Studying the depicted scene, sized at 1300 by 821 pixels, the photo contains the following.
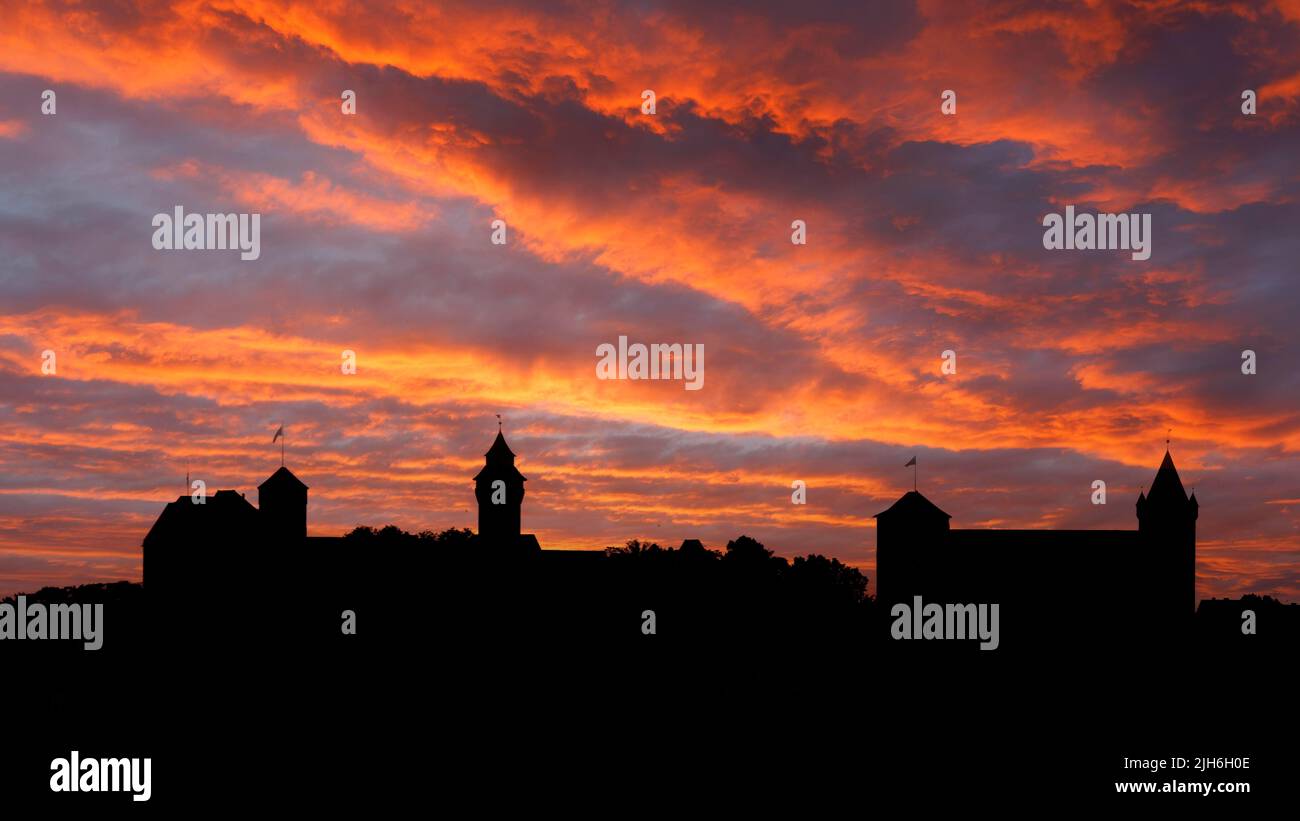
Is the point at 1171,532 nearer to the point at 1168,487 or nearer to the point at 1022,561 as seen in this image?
the point at 1168,487

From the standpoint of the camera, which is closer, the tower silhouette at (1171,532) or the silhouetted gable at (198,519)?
the silhouetted gable at (198,519)

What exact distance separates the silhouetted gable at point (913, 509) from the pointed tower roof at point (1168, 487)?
60.2 feet

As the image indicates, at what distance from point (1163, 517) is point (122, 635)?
8400 cm

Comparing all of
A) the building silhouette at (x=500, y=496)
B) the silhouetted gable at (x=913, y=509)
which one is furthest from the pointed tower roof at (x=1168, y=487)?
the building silhouette at (x=500, y=496)

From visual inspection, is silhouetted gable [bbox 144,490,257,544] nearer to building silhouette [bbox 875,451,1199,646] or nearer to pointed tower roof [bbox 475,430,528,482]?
pointed tower roof [bbox 475,430,528,482]

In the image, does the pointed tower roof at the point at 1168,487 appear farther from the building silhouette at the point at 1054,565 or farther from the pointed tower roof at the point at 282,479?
the pointed tower roof at the point at 282,479

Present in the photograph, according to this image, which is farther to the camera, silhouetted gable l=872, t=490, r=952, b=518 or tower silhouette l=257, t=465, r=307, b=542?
silhouetted gable l=872, t=490, r=952, b=518

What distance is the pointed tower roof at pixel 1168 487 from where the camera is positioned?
102 metres

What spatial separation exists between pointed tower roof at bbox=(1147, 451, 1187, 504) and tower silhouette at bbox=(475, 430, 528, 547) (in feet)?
182

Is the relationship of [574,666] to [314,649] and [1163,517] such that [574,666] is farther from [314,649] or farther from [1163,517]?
[1163,517]

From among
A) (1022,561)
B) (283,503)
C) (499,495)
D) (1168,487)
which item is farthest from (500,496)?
(1168,487)

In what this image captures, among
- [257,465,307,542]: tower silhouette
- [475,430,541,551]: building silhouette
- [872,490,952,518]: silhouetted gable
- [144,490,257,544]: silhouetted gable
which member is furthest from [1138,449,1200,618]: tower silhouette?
[144,490,257,544]: silhouetted gable

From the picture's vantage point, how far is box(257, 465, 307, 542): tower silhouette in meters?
90.4

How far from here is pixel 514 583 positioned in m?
90.3
